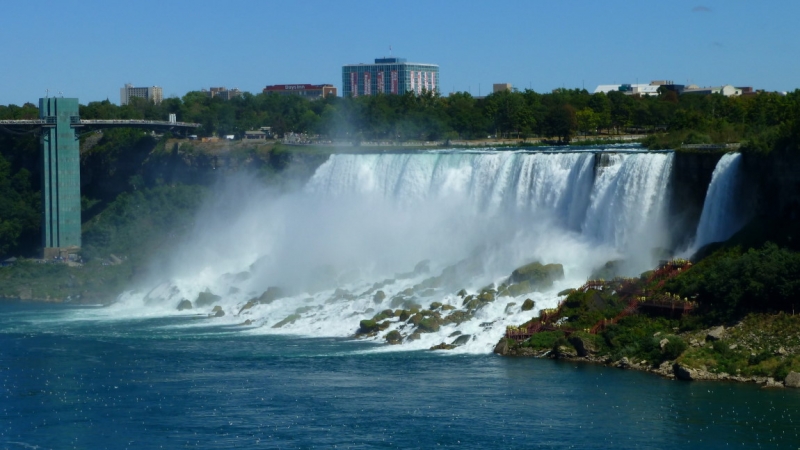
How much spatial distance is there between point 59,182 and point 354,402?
35938 millimetres

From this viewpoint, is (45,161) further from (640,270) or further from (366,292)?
(640,270)

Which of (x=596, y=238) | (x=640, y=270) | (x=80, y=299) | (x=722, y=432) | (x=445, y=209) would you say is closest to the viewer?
(x=722, y=432)

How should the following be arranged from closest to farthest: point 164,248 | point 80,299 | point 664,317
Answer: point 664,317
point 80,299
point 164,248

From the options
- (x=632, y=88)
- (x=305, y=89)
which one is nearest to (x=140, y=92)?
(x=305, y=89)

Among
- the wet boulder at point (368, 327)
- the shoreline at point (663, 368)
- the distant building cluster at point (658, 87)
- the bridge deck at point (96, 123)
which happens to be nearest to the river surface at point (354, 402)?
the shoreline at point (663, 368)

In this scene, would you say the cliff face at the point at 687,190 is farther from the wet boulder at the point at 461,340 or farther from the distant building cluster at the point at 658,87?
the distant building cluster at the point at 658,87

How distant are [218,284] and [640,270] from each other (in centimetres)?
1725

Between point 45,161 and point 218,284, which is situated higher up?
point 45,161

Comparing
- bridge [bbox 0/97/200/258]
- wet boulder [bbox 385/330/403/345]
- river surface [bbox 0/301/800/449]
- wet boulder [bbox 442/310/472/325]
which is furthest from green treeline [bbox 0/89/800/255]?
river surface [bbox 0/301/800/449]

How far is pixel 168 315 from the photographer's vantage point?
43312 mm

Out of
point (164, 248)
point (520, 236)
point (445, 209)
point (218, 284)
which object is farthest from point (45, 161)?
point (520, 236)

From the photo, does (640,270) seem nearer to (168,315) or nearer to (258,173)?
(168,315)

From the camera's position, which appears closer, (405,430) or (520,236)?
(405,430)

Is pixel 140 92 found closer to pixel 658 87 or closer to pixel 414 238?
pixel 658 87
